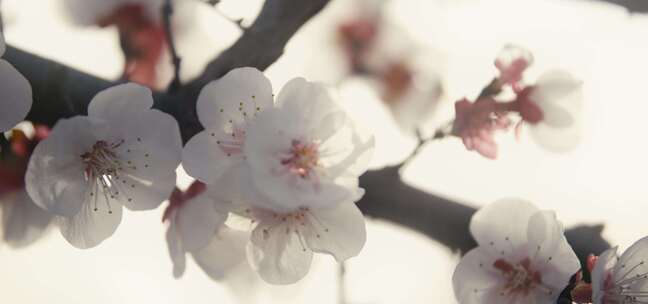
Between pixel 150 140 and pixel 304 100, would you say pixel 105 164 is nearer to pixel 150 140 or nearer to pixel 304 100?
pixel 150 140

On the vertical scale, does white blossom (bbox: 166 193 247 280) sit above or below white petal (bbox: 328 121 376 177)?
below

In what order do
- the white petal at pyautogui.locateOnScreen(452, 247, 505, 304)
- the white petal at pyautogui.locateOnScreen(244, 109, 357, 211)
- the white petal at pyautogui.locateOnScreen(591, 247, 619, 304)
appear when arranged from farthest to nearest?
1. the white petal at pyautogui.locateOnScreen(452, 247, 505, 304)
2. the white petal at pyautogui.locateOnScreen(591, 247, 619, 304)
3. the white petal at pyautogui.locateOnScreen(244, 109, 357, 211)

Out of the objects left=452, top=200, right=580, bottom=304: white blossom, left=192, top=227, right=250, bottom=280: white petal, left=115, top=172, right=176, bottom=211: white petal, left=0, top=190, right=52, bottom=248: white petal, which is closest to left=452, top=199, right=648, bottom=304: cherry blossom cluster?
left=452, top=200, right=580, bottom=304: white blossom

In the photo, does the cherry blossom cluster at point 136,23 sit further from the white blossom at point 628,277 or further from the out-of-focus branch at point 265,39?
the white blossom at point 628,277

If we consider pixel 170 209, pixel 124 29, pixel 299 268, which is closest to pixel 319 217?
pixel 299 268

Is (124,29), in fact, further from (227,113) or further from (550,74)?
(550,74)

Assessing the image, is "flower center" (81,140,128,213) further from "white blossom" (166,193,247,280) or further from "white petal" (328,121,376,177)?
"white petal" (328,121,376,177)

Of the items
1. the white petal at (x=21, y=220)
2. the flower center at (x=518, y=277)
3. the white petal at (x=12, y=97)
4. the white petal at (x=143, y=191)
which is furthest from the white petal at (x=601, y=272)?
the white petal at (x=21, y=220)
